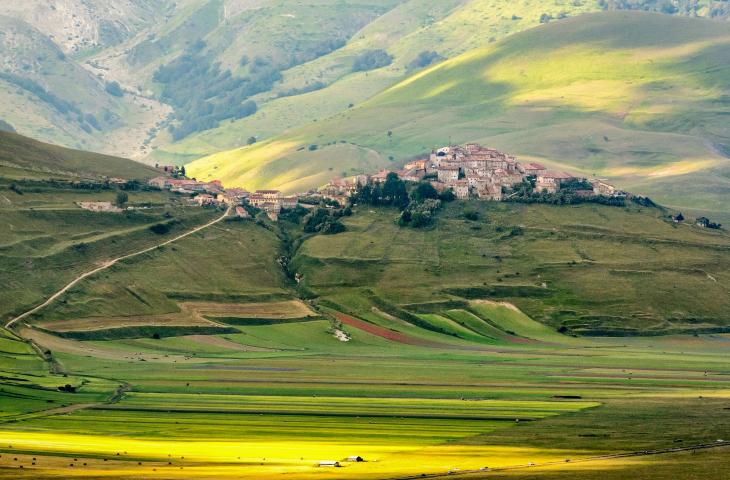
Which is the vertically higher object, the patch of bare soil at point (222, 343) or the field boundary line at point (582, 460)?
the field boundary line at point (582, 460)

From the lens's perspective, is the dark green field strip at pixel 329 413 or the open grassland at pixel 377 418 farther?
the dark green field strip at pixel 329 413

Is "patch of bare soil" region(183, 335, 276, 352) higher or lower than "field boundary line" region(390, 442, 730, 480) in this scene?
lower

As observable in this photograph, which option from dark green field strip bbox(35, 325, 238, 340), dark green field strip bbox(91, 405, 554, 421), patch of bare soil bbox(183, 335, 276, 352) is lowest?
patch of bare soil bbox(183, 335, 276, 352)

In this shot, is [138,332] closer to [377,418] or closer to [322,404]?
[322,404]

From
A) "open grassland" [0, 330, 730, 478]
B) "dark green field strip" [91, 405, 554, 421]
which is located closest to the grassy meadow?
"open grassland" [0, 330, 730, 478]

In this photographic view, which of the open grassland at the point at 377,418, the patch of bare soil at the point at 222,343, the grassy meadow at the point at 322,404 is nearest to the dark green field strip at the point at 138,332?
the grassy meadow at the point at 322,404

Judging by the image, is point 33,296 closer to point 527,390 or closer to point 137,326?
point 137,326

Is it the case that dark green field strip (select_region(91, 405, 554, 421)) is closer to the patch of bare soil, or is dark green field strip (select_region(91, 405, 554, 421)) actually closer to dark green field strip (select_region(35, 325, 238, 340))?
dark green field strip (select_region(35, 325, 238, 340))

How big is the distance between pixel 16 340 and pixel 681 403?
81.4 metres

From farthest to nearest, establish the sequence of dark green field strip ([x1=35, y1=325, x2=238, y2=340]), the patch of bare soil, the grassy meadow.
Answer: the patch of bare soil → dark green field strip ([x1=35, y1=325, x2=238, y2=340]) → the grassy meadow

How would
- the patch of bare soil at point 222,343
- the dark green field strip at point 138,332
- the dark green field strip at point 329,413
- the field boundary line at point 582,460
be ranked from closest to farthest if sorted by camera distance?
the field boundary line at point 582,460
the dark green field strip at point 329,413
the dark green field strip at point 138,332
the patch of bare soil at point 222,343

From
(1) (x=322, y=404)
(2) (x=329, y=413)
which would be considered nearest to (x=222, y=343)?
(1) (x=322, y=404)

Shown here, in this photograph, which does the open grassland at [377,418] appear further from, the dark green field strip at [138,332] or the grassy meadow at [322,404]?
the dark green field strip at [138,332]

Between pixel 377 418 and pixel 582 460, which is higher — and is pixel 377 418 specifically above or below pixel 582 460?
below
